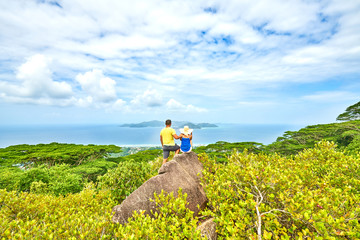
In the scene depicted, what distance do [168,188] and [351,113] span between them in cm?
4571

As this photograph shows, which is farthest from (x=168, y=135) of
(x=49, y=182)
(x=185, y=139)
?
(x=49, y=182)

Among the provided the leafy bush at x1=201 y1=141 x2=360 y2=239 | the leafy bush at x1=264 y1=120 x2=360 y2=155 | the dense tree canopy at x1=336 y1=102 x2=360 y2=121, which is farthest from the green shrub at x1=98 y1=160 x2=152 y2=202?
the dense tree canopy at x1=336 y1=102 x2=360 y2=121

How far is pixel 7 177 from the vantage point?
Answer: 54.7 ft

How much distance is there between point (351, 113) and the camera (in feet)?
115

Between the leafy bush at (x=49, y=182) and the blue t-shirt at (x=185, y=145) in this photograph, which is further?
the leafy bush at (x=49, y=182)

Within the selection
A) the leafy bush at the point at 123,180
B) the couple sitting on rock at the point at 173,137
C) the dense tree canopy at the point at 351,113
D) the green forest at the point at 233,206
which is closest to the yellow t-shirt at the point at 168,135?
the couple sitting on rock at the point at 173,137

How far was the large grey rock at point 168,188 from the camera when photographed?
22.3ft

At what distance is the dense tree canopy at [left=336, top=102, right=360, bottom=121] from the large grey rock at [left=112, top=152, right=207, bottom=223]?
1711 inches

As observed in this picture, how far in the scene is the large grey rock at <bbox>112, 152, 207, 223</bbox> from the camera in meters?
6.79

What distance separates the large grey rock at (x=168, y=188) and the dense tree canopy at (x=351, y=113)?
43.5m

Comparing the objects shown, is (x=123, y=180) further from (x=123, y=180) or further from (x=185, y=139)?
(x=185, y=139)

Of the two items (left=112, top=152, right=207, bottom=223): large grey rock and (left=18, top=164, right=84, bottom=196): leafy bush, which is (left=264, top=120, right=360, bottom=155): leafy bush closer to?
(left=112, top=152, right=207, bottom=223): large grey rock

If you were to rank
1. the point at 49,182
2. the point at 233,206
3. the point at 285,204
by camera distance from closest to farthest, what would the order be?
1. the point at 285,204
2. the point at 233,206
3. the point at 49,182

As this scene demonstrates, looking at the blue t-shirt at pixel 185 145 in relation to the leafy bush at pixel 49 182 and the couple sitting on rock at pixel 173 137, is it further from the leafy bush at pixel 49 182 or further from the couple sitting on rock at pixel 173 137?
the leafy bush at pixel 49 182
